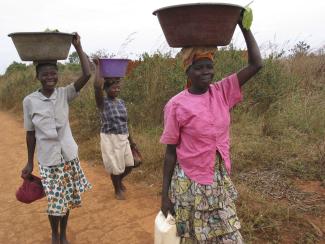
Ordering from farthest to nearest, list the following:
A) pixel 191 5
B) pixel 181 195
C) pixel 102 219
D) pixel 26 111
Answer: pixel 102 219
pixel 26 111
pixel 181 195
pixel 191 5

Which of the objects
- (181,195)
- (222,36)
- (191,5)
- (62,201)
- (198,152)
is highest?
(191,5)

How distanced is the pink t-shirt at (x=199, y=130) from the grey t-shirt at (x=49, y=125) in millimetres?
1219

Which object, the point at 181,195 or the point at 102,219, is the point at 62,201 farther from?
the point at 181,195

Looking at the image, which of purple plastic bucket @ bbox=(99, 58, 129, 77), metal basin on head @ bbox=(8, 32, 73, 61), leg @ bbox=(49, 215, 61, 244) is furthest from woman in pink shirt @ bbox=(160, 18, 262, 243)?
purple plastic bucket @ bbox=(99, 58, 129, 77)

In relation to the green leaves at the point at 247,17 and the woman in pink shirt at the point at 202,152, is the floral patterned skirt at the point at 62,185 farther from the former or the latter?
the green leaves at the point at 247,17

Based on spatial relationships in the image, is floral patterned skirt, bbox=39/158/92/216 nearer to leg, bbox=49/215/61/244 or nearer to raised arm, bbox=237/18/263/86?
leg, bbox=49/215/61/244

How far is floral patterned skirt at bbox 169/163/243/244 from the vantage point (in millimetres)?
2230

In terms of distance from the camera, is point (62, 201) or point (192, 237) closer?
point (192, 237)

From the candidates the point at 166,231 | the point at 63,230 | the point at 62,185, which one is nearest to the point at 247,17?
the point at 166,231

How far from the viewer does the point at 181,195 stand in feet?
7.45

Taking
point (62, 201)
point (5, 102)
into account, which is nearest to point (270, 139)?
point (62, 201)

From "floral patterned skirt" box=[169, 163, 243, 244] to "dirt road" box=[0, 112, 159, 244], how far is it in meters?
1.35

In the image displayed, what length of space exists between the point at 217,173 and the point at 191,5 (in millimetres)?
904

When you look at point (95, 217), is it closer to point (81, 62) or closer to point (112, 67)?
point (112, 67)
